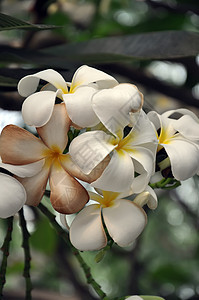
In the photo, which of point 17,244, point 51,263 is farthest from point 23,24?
point 17,244

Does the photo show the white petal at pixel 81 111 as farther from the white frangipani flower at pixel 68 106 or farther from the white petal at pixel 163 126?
the white petal at pixel 163 126

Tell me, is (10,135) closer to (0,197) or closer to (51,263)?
(0,197)

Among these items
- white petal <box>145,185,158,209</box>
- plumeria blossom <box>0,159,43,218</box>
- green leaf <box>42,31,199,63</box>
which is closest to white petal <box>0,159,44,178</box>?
plumeria blossom <box>0,159,43,218</box>

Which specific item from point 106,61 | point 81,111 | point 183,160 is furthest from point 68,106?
point 106,61

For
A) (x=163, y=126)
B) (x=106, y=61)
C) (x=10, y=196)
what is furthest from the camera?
(x=106, y=61)

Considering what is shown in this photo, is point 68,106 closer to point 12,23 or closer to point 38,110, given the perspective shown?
point 38,110
